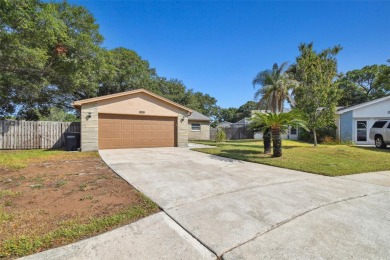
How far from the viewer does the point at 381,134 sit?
42.8 ft

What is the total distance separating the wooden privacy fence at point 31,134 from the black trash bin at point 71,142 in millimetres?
2377

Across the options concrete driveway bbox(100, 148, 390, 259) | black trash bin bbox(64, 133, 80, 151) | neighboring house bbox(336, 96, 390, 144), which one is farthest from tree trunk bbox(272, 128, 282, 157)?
neighboring house bbox(336, 96, 390, 144)

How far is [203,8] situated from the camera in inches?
409

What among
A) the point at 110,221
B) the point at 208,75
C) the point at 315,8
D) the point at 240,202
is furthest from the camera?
the point at 208,75

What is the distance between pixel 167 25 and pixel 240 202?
39.7 feet

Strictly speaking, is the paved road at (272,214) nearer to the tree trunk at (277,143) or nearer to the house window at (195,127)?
the tree trunk at (277,143)

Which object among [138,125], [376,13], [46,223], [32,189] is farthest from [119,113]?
[376,13]

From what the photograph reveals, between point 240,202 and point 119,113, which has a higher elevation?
point 119,113

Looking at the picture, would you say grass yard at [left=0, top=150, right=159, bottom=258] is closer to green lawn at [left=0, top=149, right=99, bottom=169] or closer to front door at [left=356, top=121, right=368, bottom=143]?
green lawn at [left=0, top=149, right=99, bottom=169]

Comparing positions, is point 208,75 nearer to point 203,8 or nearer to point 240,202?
point 203,8

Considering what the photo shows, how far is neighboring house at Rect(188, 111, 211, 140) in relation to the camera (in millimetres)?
23845

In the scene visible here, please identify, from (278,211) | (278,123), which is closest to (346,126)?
(278,123)

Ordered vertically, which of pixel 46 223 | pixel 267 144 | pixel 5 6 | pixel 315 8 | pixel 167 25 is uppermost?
pixel 167 25

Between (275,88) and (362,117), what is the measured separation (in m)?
7.49
